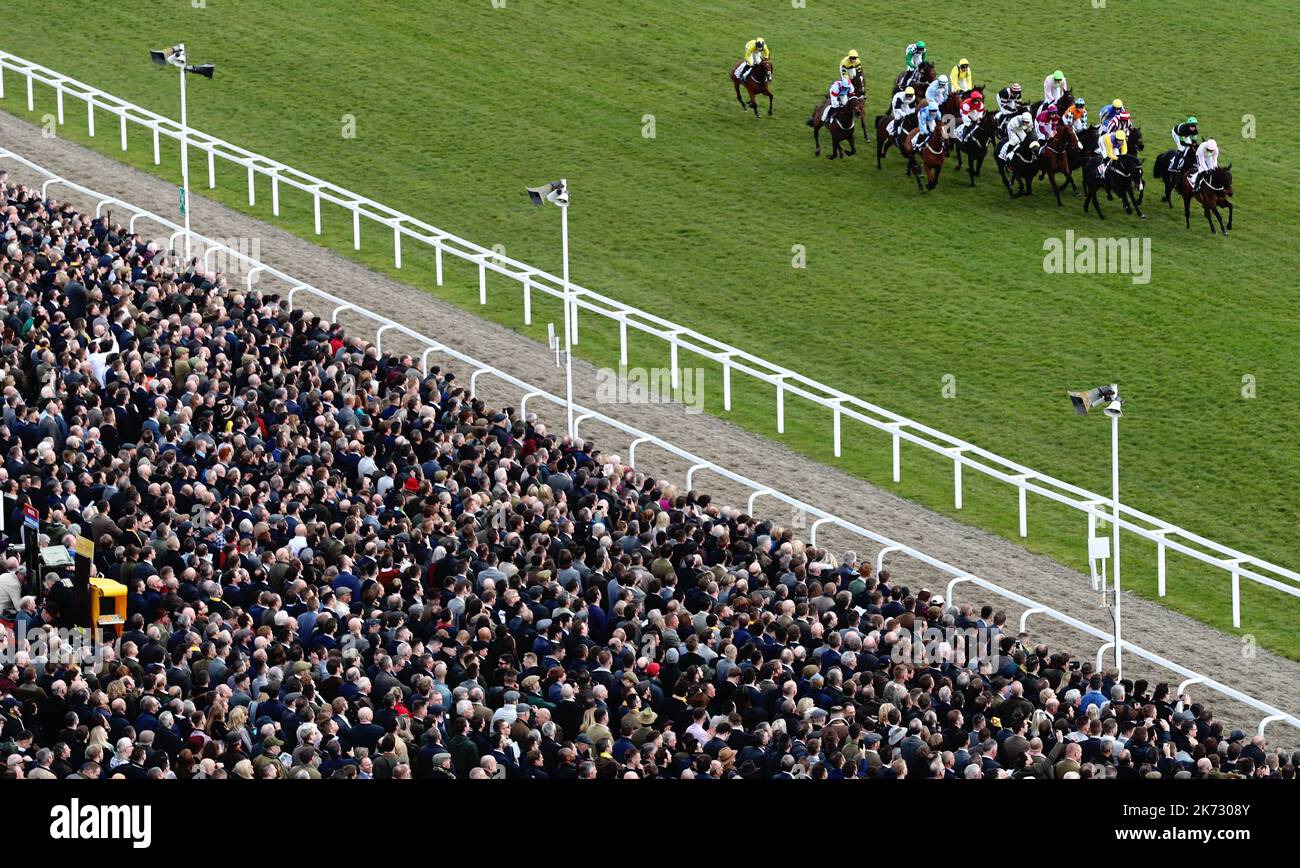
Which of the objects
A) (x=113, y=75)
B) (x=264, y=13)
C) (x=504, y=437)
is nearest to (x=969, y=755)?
(x=504, y=437)

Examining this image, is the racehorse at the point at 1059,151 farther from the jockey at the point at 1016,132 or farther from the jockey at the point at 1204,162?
the jockey at the point at 1204,162

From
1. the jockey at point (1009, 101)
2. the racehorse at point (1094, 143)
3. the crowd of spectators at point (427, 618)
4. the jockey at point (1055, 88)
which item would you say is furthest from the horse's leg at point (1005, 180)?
the crowd of spectators at point (427, 618)

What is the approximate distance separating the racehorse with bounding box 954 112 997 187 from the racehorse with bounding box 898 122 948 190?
0.85 feet

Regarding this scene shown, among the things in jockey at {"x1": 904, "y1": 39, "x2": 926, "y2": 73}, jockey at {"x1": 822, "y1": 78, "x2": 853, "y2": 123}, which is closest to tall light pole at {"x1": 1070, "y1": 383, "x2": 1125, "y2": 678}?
jockey at {"x1": 822, "y1": 78, "x2": 853, "y2": 123}

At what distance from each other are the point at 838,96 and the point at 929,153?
4.92ft

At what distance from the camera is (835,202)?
26016mm

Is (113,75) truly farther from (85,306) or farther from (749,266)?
(85,306)

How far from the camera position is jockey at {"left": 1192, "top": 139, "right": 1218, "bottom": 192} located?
2491cm

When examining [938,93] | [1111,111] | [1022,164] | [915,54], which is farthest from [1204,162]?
[915,54]

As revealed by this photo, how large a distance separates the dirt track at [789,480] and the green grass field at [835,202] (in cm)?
32

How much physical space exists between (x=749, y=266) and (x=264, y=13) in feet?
35.3

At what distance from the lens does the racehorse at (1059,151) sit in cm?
2556

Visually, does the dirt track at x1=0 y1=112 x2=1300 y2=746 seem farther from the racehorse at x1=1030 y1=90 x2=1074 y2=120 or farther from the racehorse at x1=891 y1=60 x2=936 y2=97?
the racehorse at x1=891 y1=60 x2=936 y2=97

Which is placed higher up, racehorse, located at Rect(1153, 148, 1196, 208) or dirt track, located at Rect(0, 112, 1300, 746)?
racehorse, located at Rect(1153, 148, 1196, 208)
